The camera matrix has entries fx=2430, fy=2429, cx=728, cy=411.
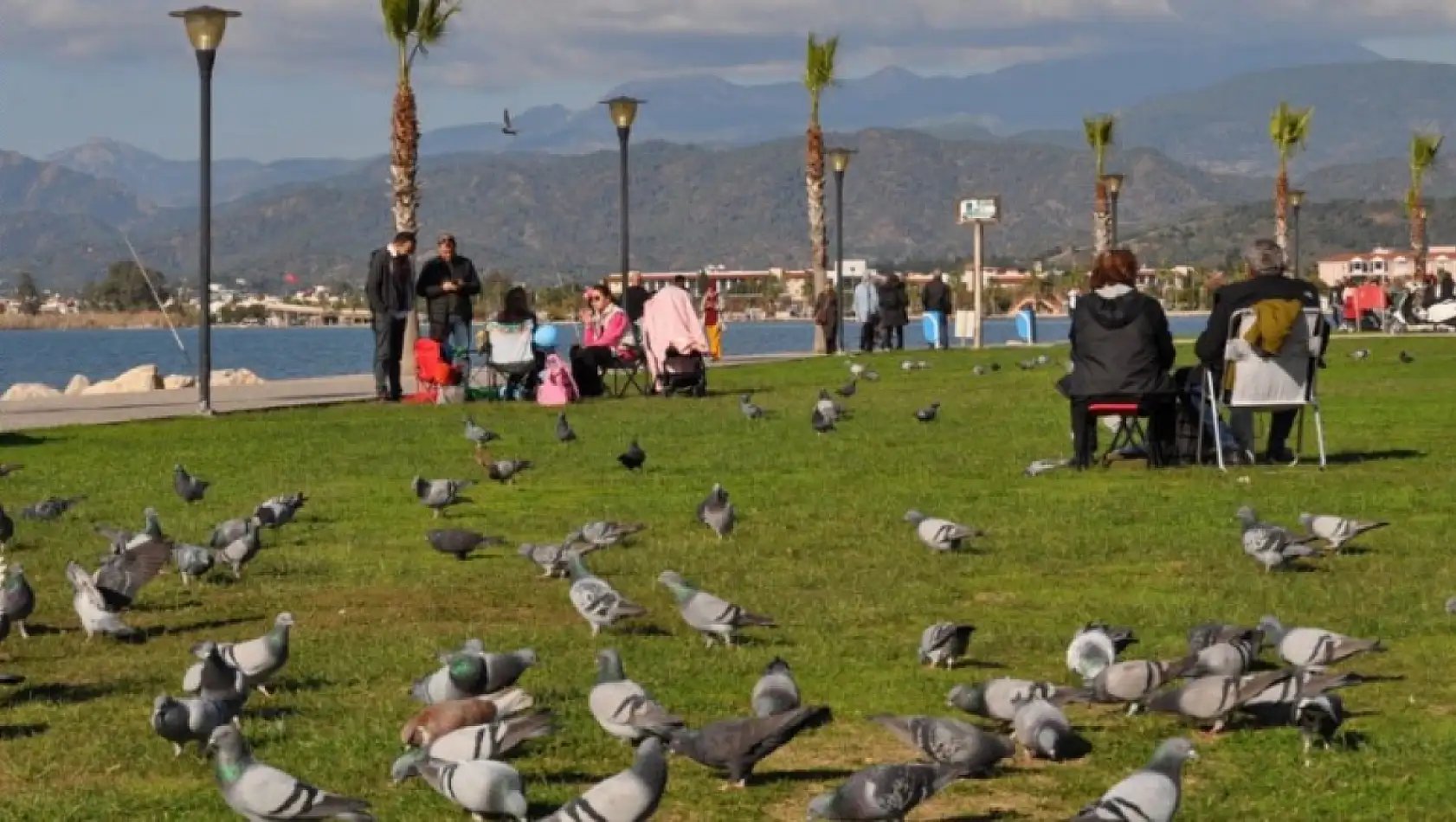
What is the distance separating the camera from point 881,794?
6117 millimetres

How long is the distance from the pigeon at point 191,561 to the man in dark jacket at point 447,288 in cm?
1565

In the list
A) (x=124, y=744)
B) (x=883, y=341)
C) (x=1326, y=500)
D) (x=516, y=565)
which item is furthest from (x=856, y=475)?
(x=883, y=341)

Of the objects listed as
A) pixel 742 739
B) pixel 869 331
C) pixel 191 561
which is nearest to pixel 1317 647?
pixel 742 739

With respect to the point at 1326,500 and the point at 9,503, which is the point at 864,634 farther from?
the point at 9,503

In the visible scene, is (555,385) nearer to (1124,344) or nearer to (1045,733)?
(1124,344)

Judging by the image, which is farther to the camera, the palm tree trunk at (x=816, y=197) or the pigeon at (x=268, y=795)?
the palm tree trunk at (x=816, y=197)

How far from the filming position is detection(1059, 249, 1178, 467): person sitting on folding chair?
54.3 feet

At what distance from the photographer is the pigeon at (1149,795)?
573cm

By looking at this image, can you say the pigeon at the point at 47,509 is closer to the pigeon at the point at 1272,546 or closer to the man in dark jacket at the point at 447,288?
the pigeon at the point at 1272,546

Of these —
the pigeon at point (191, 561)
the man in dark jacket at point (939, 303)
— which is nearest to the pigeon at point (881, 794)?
the pigeon at point (191, 561)

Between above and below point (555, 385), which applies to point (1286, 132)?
above

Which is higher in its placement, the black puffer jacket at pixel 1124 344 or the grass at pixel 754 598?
the black puffer jacket at pixel 1124 344

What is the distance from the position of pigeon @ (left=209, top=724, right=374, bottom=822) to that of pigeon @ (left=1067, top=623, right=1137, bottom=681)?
3080 mm

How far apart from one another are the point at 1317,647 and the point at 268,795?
12.7 ft
